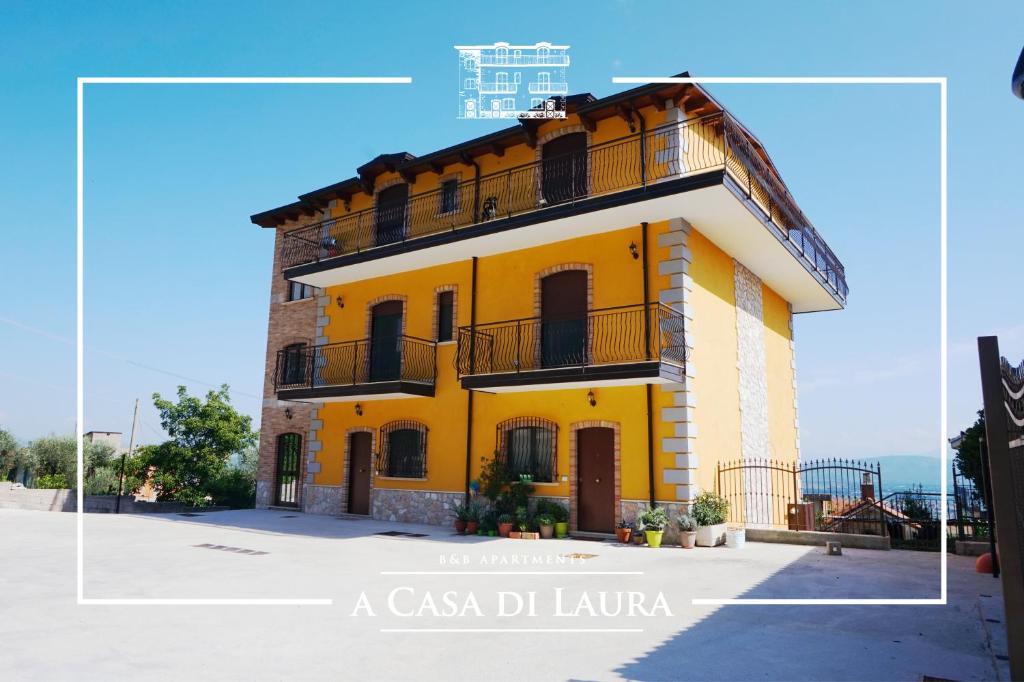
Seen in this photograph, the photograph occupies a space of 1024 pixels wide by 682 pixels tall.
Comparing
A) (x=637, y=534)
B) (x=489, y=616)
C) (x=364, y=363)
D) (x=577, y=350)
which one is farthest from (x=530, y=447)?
(x=489, y=616)

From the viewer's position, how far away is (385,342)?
51.8 feet

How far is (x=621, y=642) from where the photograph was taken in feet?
16.7

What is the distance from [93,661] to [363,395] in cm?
1010

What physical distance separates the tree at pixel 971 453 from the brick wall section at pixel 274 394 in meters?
14.8

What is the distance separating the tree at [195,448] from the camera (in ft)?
66.4

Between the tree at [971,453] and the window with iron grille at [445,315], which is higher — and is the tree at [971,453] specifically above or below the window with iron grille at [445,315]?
below

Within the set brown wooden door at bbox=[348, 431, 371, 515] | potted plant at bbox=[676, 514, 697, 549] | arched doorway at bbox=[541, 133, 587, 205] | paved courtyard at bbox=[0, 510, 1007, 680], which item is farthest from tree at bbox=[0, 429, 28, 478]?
potted plant at bbox=[676, 514, 697, 549]

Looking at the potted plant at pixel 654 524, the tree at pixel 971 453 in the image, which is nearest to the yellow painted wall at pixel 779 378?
the tree at pixel 971 453

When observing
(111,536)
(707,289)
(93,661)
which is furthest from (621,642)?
(111,536)

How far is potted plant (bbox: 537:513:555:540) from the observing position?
1172 cm

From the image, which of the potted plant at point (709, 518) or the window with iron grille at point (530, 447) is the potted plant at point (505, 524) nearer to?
the window with iron grille at point (530, 447)

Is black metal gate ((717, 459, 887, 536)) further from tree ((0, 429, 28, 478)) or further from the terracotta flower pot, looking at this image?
tree ((0, 429, 28, 478))

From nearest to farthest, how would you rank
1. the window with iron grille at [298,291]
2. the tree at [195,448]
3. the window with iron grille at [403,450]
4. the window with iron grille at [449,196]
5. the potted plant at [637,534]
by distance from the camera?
the potted plant at [637,534], the window with iron grille at [403,450], the window with iron grille at [449,196], the window with iron grille at [298,291], the tree at [195,448]

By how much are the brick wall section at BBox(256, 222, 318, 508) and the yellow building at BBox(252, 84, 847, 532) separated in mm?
87
